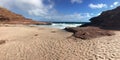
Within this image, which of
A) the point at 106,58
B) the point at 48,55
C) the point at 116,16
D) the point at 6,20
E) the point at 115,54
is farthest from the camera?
the point at 6,20

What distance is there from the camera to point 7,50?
9.47 m

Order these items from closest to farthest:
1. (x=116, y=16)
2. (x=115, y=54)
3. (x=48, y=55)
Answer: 1. (x=115, y=54)
2. (x=48, y=55)
3. (x=116, y=16)

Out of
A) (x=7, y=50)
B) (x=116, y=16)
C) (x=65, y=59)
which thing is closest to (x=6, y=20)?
(x=116, y=16)

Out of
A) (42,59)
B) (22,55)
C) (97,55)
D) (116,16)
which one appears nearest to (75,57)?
(97,55)

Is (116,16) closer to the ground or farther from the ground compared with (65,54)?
farther from the ground

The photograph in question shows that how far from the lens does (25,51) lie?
30.2 ft

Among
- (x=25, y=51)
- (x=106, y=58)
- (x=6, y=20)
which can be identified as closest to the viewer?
(x=106, y=58)

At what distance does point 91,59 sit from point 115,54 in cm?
164

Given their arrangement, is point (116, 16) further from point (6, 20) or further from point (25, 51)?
point (6, 20)

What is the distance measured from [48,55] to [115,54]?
4.18 meters

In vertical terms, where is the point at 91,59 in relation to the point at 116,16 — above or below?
below

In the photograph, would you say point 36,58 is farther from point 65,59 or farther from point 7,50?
point 7,50

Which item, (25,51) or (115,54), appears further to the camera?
(25,51)

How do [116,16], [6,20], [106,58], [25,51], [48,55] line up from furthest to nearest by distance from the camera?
[6,20] < [116,16] < [25,51] < [48,55] < [106,58]
